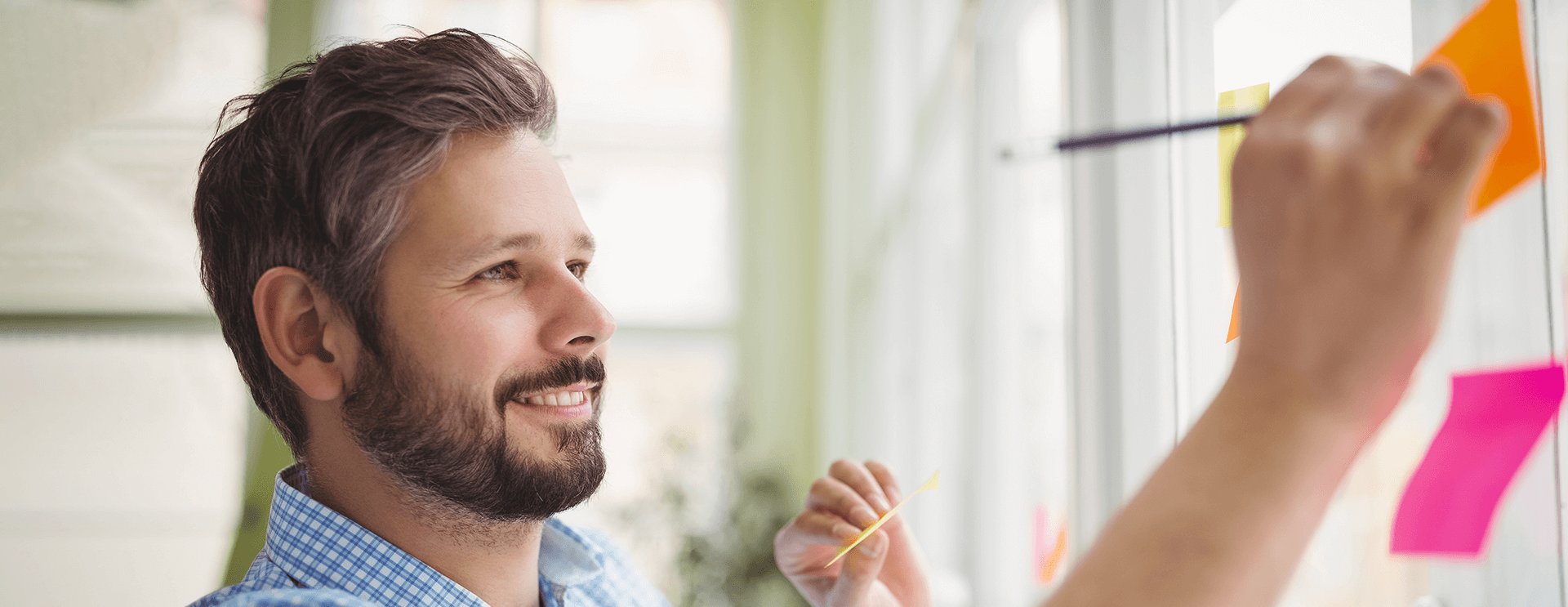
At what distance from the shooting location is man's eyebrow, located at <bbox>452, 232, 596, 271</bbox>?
876mm

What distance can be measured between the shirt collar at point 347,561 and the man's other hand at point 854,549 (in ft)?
1.08

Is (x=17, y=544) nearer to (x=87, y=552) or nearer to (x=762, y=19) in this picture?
(x=87, y=552)

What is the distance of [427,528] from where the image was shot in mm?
896

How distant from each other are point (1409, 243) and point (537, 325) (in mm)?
753

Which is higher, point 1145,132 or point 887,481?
point 1145,132

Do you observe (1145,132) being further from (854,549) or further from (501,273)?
(501,273)

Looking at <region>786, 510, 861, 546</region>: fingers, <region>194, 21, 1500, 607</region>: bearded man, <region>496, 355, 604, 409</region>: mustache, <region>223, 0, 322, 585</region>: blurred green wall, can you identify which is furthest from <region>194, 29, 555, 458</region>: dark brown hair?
<region>223, 0, 322, 585</region>: blurred green wall

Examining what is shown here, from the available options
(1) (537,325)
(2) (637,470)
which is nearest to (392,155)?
(1) (537,325)

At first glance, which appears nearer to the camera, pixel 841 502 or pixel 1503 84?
pixel 1503 84

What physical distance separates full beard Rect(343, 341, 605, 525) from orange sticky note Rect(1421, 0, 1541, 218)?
2.46 ft

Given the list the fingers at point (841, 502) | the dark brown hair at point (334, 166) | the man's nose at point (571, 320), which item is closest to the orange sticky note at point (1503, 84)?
the fingers at point (841, 502)

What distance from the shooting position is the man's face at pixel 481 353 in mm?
867

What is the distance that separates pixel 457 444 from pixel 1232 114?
28.4 inches

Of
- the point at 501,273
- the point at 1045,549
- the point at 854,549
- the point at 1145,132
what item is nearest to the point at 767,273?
the point at 1045,549
